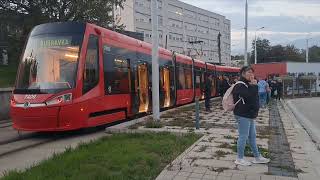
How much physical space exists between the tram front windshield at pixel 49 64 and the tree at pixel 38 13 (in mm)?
23124

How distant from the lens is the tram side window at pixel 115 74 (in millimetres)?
14789

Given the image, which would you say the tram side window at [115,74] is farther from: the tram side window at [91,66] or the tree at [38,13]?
the tree at [38,13]

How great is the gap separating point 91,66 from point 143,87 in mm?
4671

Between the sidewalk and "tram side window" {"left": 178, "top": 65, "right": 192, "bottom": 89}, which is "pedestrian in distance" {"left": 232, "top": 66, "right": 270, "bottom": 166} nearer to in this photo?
the sidewalk

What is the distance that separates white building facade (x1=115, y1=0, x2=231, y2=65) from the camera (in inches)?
3536

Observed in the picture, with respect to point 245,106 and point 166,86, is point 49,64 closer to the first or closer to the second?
point 245,106

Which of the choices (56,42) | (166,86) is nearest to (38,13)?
(166,86)

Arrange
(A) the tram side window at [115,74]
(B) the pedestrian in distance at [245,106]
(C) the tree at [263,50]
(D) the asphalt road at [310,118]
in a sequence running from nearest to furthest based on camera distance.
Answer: (B) the pedestrian in distance at [245,106] → (A) the tram side window at [115,74] → (D) the asphalt road at [310,118] → (C) the tree at [263,50]

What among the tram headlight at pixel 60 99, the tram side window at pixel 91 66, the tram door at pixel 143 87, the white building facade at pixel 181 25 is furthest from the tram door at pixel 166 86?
the white building facade at pixel 181 25

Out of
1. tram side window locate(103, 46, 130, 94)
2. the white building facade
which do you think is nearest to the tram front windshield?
tram side window locate(103, 46, 130, 94)

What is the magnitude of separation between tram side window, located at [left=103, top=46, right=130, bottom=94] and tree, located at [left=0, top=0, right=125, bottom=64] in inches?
829

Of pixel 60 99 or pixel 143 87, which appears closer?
pixel 60 99

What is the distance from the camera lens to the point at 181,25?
108250mm

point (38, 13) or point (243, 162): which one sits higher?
point (38, 13)
